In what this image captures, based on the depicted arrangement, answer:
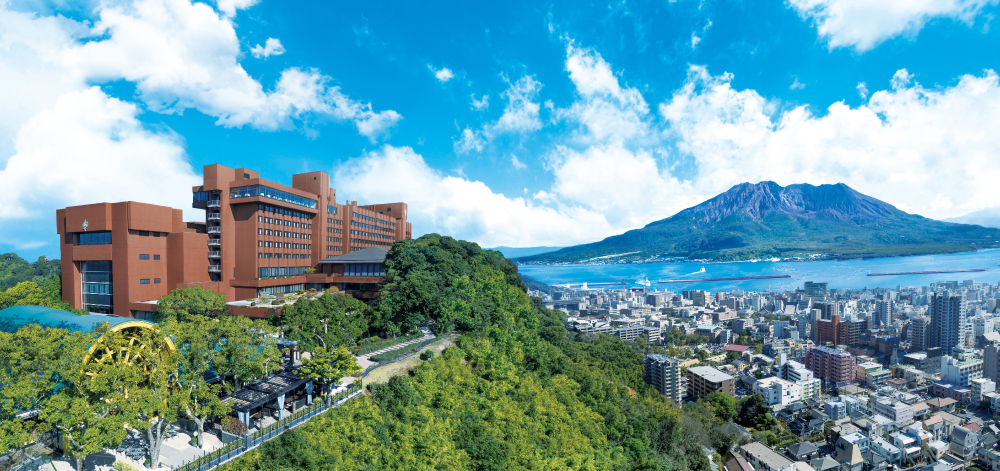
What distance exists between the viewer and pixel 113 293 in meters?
30.0

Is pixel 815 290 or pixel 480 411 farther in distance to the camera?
pixel 815 290

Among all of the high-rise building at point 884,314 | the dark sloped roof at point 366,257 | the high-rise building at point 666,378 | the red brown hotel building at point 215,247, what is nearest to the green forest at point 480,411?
the dark sloped roof at point 366,257

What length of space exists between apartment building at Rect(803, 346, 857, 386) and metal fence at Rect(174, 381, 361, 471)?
6628 cm

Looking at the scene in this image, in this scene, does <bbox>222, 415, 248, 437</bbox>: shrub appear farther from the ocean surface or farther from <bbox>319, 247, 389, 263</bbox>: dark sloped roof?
the ocean surface

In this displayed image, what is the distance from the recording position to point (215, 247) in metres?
34.6

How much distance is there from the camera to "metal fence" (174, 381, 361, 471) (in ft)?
39.5

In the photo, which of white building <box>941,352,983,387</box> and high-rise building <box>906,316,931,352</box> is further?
high-rise building <box>906,316,931,352</box>

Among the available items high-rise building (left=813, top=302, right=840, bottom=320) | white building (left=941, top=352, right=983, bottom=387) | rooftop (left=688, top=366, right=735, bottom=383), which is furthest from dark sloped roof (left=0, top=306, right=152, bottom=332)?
high-rise building (left=813, top=302, right=840, bottom=320)

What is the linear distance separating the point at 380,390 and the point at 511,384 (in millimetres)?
6756

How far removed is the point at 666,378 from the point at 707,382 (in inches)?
226

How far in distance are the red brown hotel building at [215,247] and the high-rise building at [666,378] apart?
Result: 33.6 metres

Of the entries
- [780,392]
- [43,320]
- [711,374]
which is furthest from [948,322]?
[43,320]

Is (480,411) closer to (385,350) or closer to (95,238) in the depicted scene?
(385,350)

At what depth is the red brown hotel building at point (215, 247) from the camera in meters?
29.8
